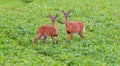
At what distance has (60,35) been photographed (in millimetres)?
14781

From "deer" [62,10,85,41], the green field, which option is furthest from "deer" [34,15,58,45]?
"deer" [62,10,85,41]

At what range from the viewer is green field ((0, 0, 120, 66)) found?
38.1 ft

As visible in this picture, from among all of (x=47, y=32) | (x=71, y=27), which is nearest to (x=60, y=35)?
(x=71, y=27)

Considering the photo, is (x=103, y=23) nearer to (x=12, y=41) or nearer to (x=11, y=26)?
(x=11, y=26)

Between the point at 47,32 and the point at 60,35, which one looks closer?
the point at 47,32

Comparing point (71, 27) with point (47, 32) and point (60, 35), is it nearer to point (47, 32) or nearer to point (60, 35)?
point (60, 35)

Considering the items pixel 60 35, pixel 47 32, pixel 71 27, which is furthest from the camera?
pixel 60 35

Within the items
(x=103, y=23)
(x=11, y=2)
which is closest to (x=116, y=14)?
(x=103, y=23)

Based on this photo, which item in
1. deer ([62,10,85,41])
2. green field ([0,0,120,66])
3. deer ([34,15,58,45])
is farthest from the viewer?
deer ([62,10,85,41])

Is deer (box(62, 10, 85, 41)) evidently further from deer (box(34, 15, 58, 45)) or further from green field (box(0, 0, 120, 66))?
deer (box(34, 15, 58, 45))

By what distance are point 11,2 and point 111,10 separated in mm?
5409

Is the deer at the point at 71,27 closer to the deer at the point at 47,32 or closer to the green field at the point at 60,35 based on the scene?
the green field at the point at 60,35

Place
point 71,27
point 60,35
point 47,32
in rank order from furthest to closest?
point 60,35, point 71,27, point 47,32

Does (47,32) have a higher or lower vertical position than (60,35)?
higher
